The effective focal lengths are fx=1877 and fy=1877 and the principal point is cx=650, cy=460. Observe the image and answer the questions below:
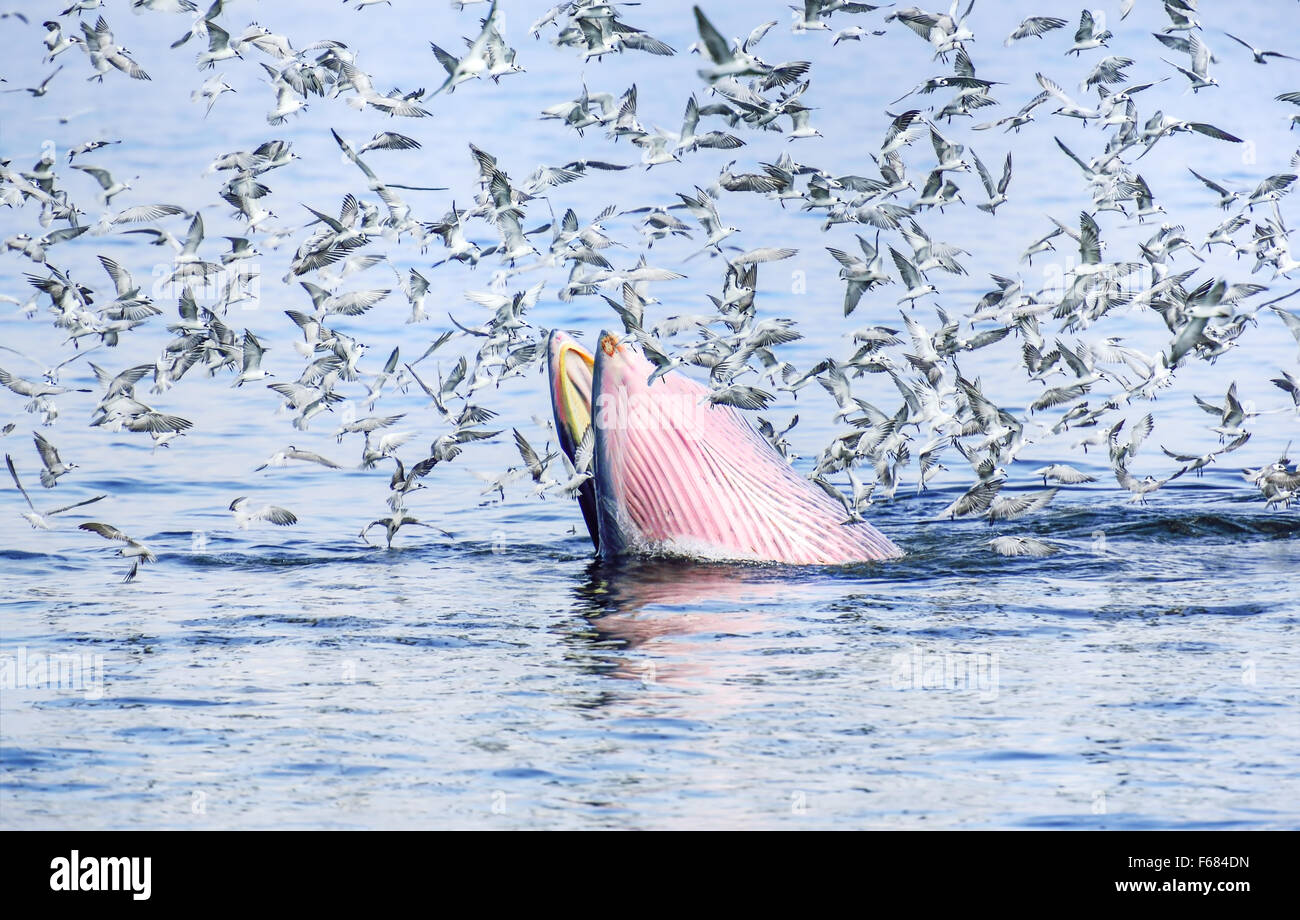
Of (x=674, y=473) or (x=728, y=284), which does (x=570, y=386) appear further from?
(x=728, y=284)

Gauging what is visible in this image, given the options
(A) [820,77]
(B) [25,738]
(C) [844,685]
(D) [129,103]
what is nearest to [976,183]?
(A) [820,77]

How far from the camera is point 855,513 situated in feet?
42.2

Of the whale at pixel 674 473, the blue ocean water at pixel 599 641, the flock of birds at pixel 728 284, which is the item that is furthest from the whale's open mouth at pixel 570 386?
the blue ocean water at pixel 599 641

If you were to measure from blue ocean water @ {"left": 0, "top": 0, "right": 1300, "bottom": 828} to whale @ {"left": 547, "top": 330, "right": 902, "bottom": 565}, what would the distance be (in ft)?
0.77

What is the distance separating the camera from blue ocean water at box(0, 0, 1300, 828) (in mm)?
8070

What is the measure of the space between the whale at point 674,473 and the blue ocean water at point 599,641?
23 centimetres

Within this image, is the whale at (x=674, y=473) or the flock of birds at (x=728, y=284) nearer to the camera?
the whale at (x=674, y=473)

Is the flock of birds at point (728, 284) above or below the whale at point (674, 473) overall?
above

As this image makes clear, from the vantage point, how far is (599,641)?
34.9 ft

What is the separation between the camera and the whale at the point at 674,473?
12.1 metres

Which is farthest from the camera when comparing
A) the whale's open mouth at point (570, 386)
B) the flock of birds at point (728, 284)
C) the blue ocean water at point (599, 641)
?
the flock of birds at point (728, 284)

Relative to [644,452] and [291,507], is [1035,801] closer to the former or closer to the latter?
[644,452]

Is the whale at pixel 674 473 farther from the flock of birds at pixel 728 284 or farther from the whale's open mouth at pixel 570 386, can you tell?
the flock of birds at pixel 728 284
